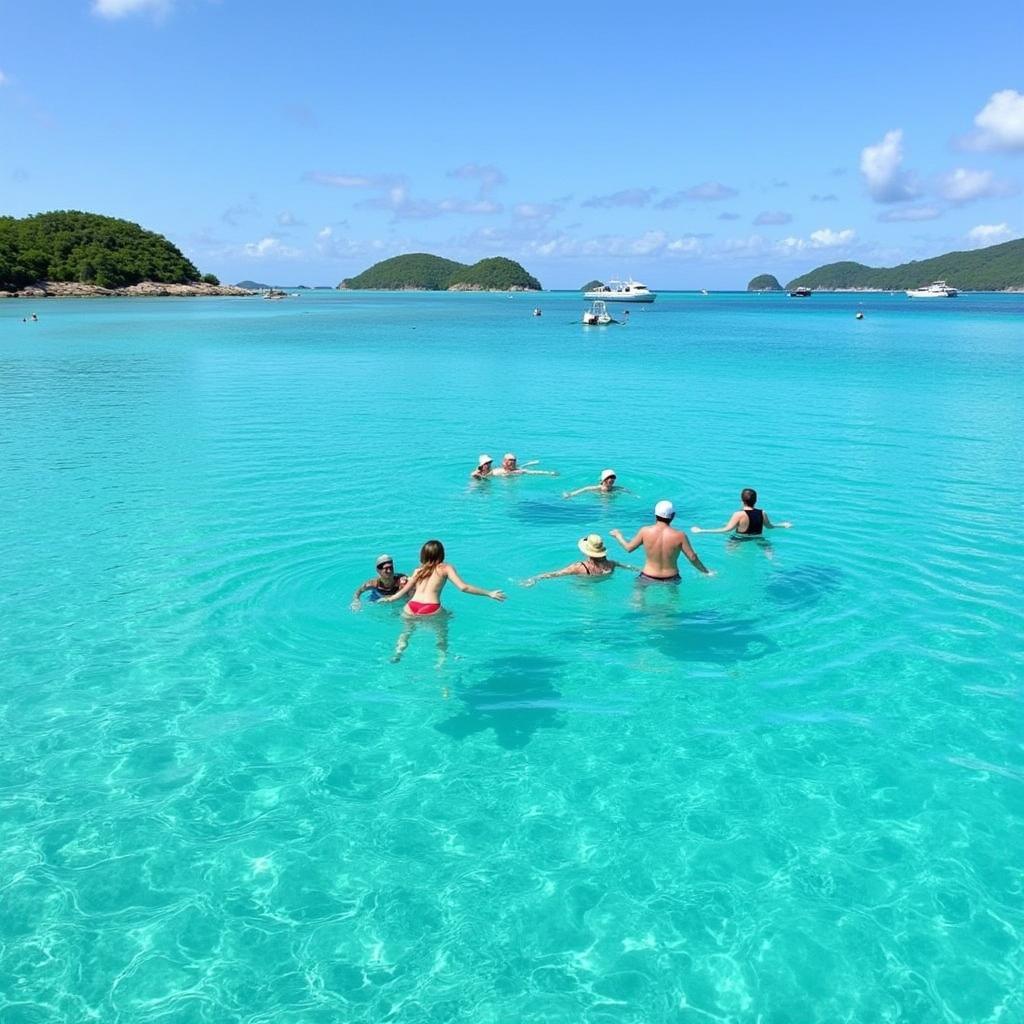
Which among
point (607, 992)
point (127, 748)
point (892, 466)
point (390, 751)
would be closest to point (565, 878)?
point (607, 992)

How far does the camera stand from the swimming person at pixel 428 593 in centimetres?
1264

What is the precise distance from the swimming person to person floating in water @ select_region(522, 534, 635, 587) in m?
2.43

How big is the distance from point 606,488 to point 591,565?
18.8ft

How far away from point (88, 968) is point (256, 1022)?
1713 mm

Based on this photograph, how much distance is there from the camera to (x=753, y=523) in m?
17.8

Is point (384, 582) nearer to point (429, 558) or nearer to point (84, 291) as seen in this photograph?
point (429, 558)

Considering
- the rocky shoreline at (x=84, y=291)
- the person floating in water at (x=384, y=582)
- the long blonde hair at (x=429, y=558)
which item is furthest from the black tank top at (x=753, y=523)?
the rocky shoreline at (x=84, y=291)

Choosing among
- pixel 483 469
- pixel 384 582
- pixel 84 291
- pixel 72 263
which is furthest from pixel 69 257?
pixel 384 582

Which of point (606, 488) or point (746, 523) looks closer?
point (746, 523)

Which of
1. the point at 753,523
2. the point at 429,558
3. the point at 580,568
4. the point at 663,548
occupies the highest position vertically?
the point at 429,558

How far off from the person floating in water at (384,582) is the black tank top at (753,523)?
7930 millimetres

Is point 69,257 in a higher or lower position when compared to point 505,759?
higher

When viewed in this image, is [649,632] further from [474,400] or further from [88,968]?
[474,400]

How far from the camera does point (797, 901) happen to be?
793 cm
